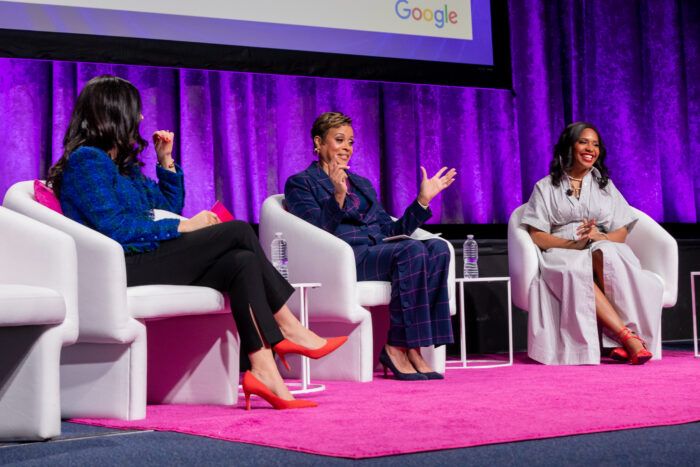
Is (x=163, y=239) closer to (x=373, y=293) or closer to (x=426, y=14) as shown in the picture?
(x=373, y=293)

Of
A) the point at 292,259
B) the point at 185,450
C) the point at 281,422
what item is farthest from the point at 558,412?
the point at 292,259

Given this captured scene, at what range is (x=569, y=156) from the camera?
172 inches

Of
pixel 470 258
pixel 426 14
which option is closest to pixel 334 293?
pixel 470 258

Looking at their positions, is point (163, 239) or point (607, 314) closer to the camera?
point (163, 239)

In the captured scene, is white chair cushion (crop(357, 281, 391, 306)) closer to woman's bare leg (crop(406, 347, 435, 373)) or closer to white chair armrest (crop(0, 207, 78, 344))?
woman's bare leg (crop(406, 347, 435, 373))

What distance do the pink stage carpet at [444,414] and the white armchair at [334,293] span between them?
163 millimetres

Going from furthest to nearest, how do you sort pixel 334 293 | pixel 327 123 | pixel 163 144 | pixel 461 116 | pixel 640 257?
1. pixel 461 116
2. pixel 640 257
3. pixel 327 123
4. pixel 334 293
5. pixel 163 144

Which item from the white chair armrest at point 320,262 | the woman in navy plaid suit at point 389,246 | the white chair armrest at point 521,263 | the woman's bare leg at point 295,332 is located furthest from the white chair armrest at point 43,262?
the white chair armrest at point 521,263

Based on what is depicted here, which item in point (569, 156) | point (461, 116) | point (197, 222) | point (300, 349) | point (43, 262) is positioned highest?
point (461, 116)

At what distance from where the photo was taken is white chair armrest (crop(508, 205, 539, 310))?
411cm

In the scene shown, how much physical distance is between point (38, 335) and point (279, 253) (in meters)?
1.54

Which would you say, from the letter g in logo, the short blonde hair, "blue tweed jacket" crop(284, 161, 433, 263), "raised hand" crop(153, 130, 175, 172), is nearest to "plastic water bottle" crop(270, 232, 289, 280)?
"blue tweed jacket" crop(284, 161, 433, 263)

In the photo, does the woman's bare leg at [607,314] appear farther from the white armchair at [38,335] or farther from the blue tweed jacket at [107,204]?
the white armchair at [38,335]

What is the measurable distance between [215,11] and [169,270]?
5.96ft
